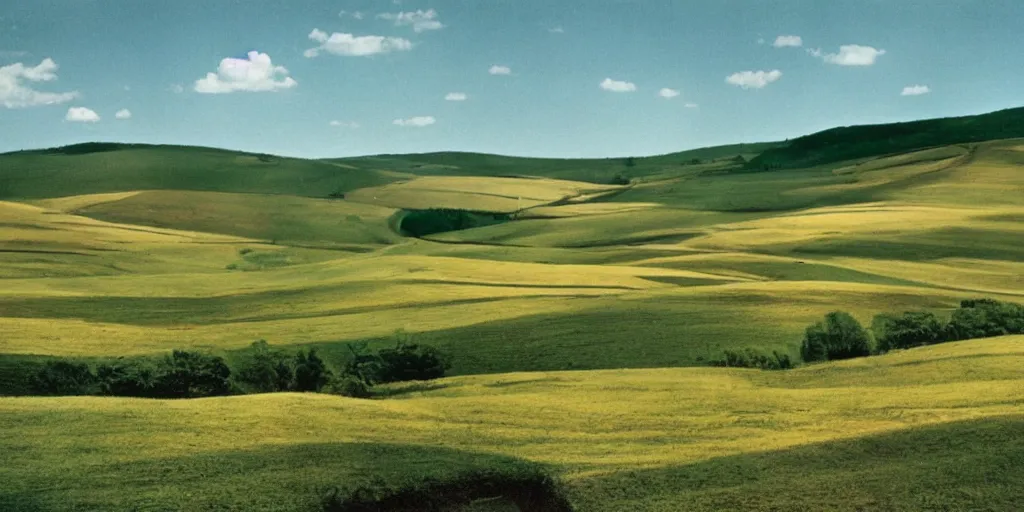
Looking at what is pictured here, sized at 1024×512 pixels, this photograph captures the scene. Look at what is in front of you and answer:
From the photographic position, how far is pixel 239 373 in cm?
4894

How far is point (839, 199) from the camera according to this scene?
14125 cm

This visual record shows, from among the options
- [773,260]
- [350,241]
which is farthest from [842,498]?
[350,241]

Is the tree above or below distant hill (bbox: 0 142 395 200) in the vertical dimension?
below

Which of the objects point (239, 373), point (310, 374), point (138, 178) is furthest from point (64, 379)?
point (138, 178)

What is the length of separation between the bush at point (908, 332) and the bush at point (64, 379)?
132ft

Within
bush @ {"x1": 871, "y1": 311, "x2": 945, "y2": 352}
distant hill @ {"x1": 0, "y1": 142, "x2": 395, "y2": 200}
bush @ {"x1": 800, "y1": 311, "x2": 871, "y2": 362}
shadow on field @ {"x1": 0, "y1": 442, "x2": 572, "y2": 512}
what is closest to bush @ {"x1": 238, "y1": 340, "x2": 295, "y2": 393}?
shadow on field @ {"x1": 0, "y1": 442, "x2": 572, "y2": 512}

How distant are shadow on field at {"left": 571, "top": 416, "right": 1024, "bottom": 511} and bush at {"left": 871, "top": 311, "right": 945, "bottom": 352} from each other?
26.4 meters

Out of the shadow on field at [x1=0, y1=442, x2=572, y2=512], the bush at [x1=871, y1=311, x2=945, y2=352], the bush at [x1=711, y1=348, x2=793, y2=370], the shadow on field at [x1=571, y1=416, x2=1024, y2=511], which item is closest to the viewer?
the shadow on field at [x1=571, y1=416, x2=1024, y2=511]

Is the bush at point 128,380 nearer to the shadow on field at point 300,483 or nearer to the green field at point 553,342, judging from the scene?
the green field at point 553,342

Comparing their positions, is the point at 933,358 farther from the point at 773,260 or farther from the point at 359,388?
the point at 773,260

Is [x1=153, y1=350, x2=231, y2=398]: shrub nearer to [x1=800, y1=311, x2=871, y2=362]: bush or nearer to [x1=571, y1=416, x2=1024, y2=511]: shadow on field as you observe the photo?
[x1=571, y1=416, x2=1024, y2=511]: shadow on field

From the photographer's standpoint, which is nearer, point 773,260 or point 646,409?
point 646,409

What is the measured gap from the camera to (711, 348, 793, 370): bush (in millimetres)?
52812

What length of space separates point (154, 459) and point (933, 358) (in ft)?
115
